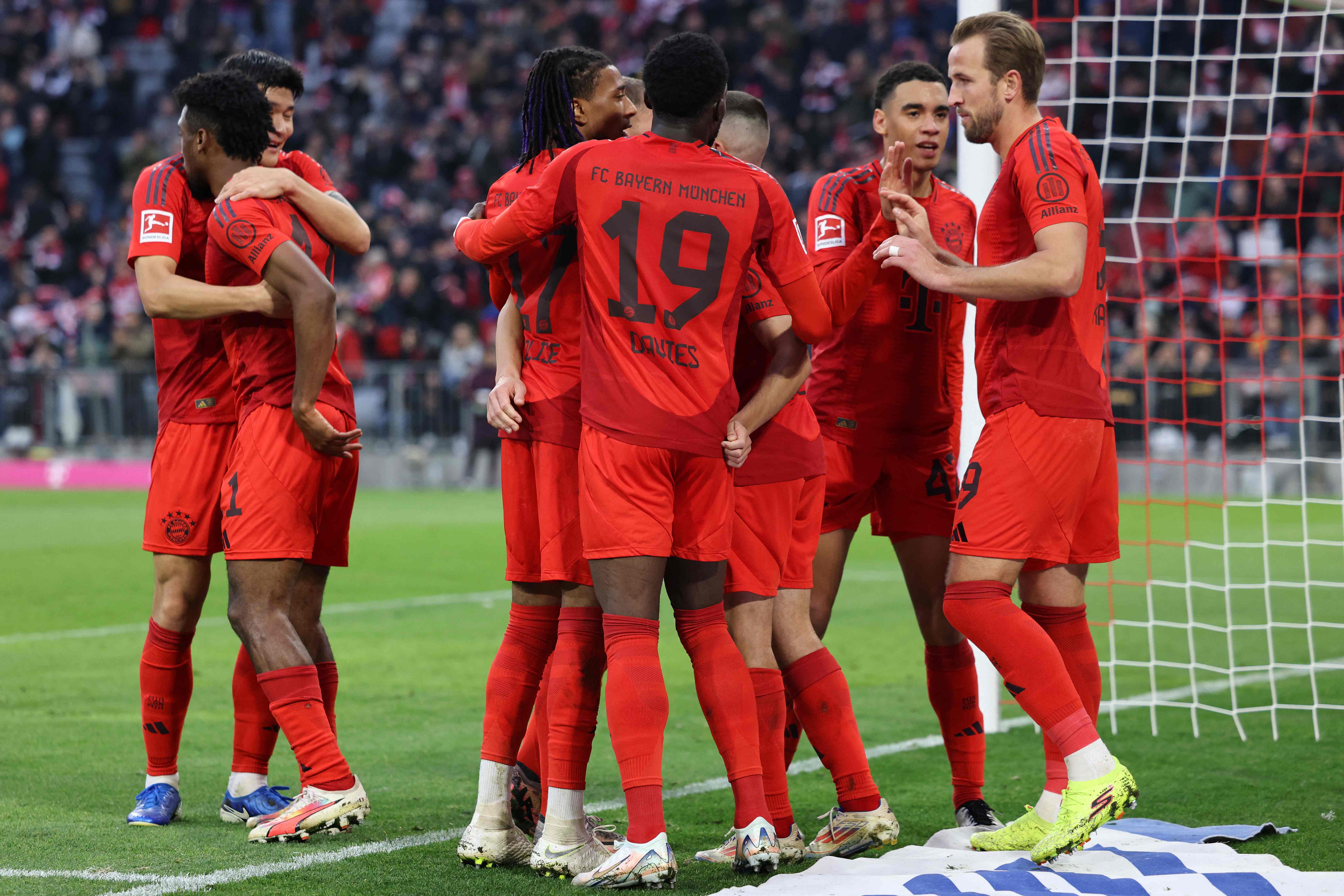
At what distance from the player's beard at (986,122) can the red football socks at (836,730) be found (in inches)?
63.1

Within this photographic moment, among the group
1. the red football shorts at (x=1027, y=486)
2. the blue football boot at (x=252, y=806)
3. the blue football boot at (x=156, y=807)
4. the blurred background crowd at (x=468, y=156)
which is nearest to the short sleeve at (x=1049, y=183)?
the red football shorts at (x=1027, y=486)

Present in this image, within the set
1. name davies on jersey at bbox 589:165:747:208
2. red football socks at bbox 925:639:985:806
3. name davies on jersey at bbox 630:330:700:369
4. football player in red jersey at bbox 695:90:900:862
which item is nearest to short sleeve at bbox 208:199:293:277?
name davies on jersey at bbox 589:165:747:208

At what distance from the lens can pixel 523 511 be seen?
14.1ft

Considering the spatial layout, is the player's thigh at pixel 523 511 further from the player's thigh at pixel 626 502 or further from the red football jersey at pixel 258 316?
the red football jersey at pixel 258 316

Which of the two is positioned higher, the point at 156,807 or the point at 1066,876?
the point at 1066,876

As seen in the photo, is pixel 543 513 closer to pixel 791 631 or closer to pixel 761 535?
pixel 761 535

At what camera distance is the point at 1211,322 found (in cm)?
1897

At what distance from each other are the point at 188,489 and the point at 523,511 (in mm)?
1250

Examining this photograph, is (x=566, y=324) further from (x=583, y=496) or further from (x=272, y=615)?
(x=272, y=615)

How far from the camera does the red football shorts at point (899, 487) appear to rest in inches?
191

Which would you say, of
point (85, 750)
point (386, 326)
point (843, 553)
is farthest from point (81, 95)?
point (843, 553)

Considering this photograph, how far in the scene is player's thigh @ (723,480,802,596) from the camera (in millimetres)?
4266

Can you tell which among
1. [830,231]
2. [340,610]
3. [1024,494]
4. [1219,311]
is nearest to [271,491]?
[830,231]

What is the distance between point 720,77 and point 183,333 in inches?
82.6
